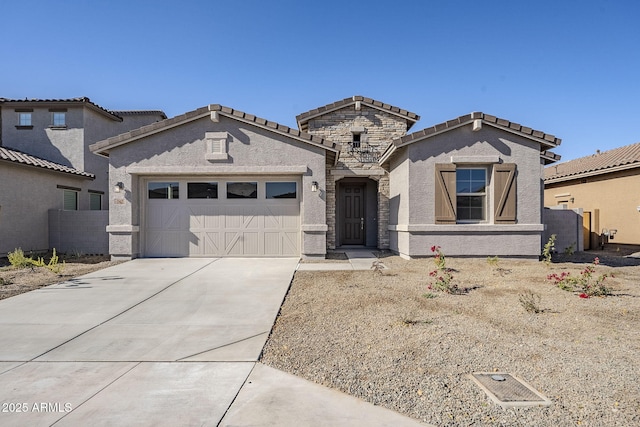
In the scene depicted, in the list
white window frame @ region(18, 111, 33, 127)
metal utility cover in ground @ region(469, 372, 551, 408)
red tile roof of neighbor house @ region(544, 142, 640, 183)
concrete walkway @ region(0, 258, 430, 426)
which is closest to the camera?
concrete walkway @ region(0, 258, 430, 426)

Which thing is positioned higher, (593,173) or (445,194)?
(593,173)

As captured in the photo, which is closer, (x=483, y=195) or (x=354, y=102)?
(x=483, y=195)

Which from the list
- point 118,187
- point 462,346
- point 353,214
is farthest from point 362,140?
point 462,346

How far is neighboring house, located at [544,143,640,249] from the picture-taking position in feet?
47.9

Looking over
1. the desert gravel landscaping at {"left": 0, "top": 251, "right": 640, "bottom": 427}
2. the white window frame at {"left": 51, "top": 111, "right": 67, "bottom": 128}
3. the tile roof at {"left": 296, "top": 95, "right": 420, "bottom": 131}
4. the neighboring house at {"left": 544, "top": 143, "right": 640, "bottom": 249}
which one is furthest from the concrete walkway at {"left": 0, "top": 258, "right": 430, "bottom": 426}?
the neighboring house at {"left": 544, "top": 143, "right": 640, "bottom": 249}

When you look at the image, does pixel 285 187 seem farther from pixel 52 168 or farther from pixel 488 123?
pixel 52 168

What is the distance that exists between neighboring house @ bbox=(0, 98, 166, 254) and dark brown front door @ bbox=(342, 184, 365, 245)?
8771mm

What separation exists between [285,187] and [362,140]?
13.4 feet

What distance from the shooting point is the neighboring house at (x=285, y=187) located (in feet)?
35.0


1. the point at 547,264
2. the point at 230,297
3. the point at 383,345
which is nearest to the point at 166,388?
the point at 383,345

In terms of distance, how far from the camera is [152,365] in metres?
3.82

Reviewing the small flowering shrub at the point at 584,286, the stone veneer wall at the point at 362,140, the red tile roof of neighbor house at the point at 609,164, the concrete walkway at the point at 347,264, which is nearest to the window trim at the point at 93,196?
the stone veneer wall at the point at 362,140

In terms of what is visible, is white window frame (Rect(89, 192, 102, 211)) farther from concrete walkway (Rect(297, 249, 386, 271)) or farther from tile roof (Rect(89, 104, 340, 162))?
concrete walkway (Rect(297, 249, 386, 271))

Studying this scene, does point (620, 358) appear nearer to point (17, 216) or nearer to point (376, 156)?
point (376, 156)
